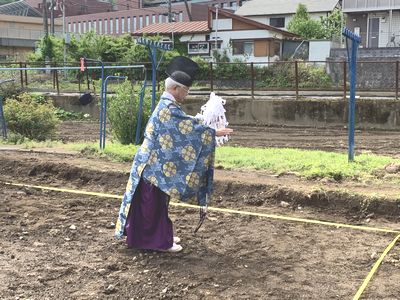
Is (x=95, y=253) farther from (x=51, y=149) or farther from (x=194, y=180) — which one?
(x=51, y=149)

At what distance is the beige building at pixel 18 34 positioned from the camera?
2324 inches

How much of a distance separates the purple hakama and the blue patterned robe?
13 centimetres

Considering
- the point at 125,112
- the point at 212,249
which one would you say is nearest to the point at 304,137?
the point at 125,112

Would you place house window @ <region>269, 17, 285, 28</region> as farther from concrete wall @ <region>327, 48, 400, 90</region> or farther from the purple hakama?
the purple hakama

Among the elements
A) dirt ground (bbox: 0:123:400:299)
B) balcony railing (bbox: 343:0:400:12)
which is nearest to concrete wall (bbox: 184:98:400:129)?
dirt ground (bbox: 0:123:400:299)

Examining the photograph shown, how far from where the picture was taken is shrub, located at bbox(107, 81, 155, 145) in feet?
33.5

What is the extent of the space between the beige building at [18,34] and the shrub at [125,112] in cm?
5011

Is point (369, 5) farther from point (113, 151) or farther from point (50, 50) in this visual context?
point (113, 151)

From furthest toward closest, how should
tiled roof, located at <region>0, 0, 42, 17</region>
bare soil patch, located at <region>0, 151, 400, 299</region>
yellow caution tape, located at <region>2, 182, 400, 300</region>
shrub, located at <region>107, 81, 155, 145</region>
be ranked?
tiled roof, located at <region>0, 0, 42, 17</region>, shrub, located at <region>107, 81, 155, 145</region>, yellow caution tape, located at <region>2, 182, 400, 300</region>, bare soil patch, located at <region>0, 151, 400, 299</region>

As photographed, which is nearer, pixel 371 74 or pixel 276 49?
pixel 371 74

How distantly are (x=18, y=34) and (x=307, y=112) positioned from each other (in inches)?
2054

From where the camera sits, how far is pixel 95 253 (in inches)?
174

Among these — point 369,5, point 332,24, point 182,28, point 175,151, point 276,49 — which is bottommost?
point 175,151

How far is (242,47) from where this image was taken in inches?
1459
